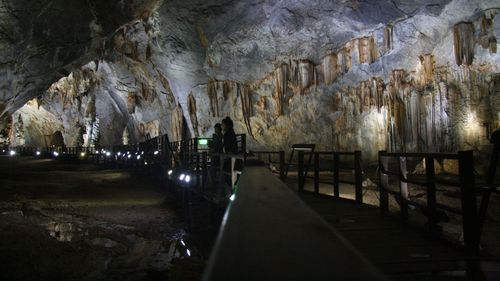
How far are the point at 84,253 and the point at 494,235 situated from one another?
338 inches

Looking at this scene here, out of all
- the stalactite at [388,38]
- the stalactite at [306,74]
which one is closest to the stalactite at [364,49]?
the stalactite at [388,38]

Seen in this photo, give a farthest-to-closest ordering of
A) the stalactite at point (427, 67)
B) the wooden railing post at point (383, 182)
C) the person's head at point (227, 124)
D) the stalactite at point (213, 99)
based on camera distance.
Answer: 1. the stalactite at point (213, 99)
2. the stalactite at point (427, 67)
3. the person's head at point (227, 124)
4. the wooden railing post at point (383, 182)

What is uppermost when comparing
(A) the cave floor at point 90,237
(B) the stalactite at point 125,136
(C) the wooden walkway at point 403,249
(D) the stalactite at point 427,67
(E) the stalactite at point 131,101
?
(E) the stalactite at point 131,101

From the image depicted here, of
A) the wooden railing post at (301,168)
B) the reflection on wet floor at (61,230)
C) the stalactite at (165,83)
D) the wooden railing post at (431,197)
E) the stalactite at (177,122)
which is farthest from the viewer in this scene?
the stalactite at (177,122)

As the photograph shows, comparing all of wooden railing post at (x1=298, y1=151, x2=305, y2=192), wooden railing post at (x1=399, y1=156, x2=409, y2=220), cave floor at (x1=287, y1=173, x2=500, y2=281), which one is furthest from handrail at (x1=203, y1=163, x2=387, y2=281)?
wooden railing post at (x1=298, y1=151, x2=305, y2=192)

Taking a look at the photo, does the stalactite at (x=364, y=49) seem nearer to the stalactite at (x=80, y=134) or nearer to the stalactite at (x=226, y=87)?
the stalactite at (x=226, y=87)

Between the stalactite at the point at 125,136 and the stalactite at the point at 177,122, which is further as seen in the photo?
the stalactite at the point at 125,136

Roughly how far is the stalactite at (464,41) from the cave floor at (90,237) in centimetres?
1233

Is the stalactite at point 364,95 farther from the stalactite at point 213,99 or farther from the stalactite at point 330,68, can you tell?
the stalactite at point 213,99

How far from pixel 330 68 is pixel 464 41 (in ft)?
19.8

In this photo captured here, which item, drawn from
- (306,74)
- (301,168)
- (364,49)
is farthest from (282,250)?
(306,74)

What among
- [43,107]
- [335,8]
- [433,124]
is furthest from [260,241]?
[43,107]

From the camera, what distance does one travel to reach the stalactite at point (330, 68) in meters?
17.8

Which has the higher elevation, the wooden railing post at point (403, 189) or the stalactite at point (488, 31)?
the stalactite at point (488, 31)
